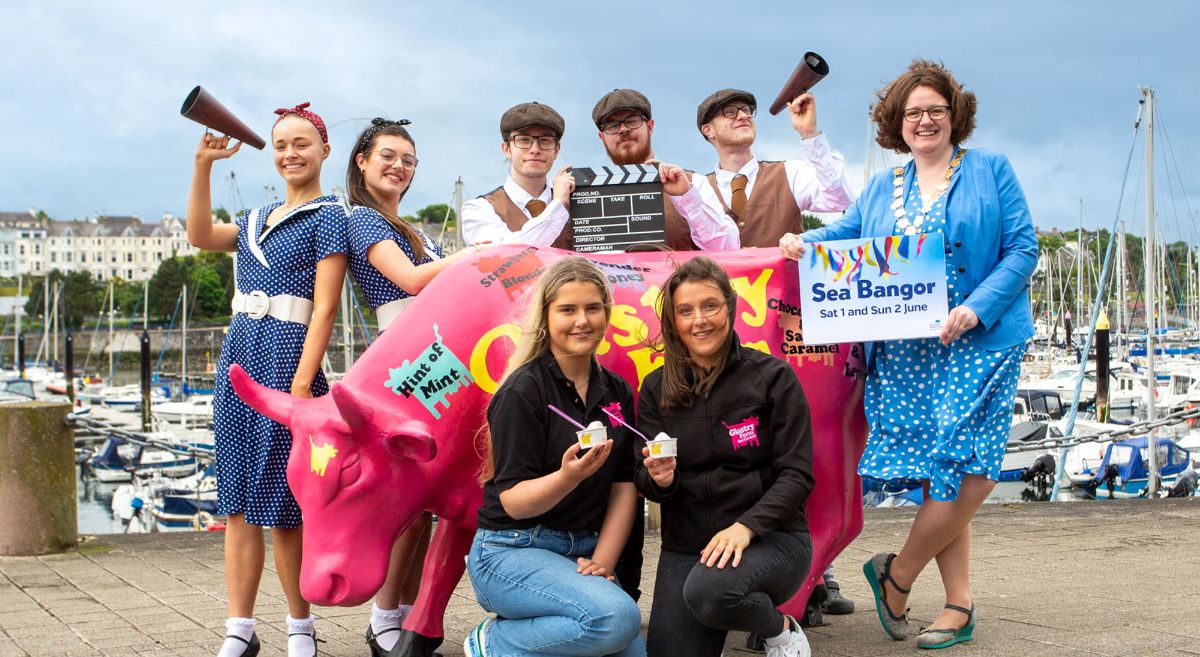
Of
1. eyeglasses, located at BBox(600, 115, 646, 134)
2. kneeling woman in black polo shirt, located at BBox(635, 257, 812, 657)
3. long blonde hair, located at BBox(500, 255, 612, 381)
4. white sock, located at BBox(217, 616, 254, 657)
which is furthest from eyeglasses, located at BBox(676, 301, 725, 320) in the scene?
white sock, located at BBox(217, 616, 254, 657)

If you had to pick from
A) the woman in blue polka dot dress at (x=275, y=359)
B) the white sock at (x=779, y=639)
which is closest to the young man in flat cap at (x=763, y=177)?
the woman in blue polka dot dress at (x=275, y=359)

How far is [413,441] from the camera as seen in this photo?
408 centimetres

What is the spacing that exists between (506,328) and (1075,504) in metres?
6.69

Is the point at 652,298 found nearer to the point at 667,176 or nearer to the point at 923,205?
the point at 667,176

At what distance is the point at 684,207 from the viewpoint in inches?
212

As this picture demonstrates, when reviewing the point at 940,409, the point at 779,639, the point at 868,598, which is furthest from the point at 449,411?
the point at 868,598

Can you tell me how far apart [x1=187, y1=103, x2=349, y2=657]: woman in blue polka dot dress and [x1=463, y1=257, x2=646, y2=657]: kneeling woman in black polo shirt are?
1026mm

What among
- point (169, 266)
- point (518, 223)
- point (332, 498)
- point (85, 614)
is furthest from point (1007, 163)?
point (169, 266)

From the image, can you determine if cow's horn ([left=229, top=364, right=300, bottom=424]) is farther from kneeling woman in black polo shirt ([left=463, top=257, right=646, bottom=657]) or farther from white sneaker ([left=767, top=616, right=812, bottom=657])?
white sneaker ([left=767, top=616, right=812, bottom=657])

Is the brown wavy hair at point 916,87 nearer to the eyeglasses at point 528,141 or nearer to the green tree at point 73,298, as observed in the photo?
the eyeglasses at point 528,141

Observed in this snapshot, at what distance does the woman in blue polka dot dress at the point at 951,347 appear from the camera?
472 centimetres

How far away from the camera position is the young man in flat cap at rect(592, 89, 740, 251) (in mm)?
5348

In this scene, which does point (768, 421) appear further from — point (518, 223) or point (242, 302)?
point (242, 302)

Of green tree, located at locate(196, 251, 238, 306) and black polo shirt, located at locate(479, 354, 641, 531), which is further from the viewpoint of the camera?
green tree, located at locate(196, 251, 238, 306)
